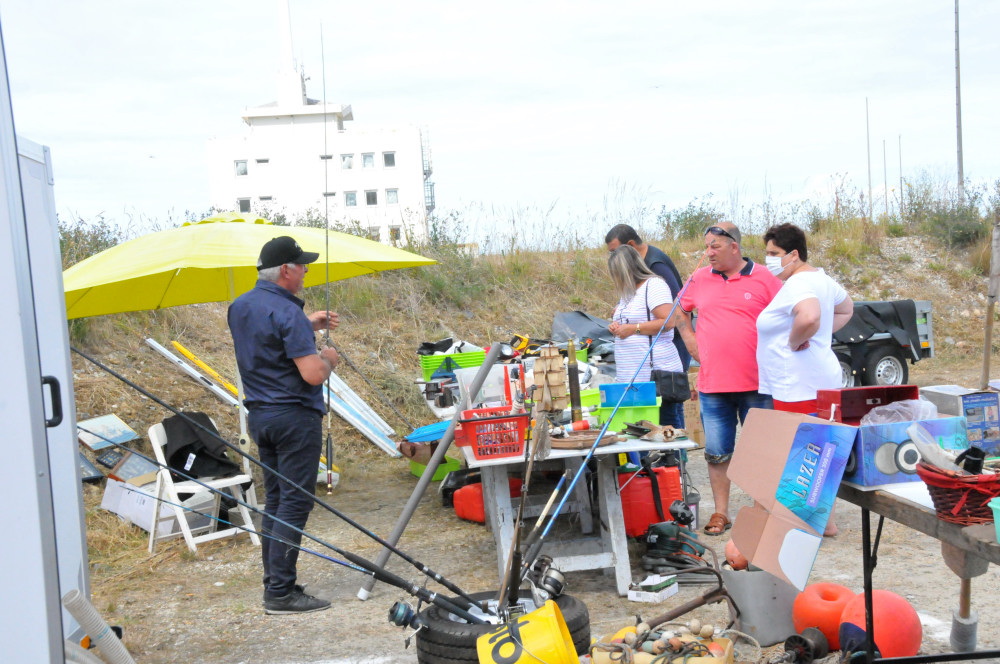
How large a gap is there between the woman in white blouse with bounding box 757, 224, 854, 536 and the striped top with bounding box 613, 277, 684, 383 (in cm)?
78

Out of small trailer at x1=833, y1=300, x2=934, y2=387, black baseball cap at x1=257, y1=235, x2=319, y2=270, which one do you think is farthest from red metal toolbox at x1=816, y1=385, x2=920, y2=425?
small trailer at x1=833, y1=300, x2=934, y2=387

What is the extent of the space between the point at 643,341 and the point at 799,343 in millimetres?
1082

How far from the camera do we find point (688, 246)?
14062mm

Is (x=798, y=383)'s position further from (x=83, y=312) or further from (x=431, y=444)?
(x=83, y=312)

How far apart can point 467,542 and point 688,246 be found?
983cm

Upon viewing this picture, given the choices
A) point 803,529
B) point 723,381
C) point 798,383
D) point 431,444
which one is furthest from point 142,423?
point 803,529

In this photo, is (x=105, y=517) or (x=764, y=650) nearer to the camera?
(x=764, y=650)

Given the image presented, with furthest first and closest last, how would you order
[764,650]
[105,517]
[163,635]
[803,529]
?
1. [105,517]
2. [163,635]
3. [764,650]
4. [803,529]

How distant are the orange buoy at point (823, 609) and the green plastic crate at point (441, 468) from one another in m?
3.75

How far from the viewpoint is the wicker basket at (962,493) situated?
2.01 metres

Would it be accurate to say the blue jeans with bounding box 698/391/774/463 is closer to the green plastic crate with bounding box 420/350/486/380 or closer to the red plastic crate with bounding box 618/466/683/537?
the red plastic crate with bounding box 618/466/683/537

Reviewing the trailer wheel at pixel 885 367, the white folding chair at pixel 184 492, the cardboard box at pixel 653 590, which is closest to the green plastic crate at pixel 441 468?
the white folding chair at pixel 184 492

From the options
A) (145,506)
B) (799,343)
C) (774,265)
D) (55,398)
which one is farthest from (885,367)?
(55,398)

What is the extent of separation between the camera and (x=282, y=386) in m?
4.11
